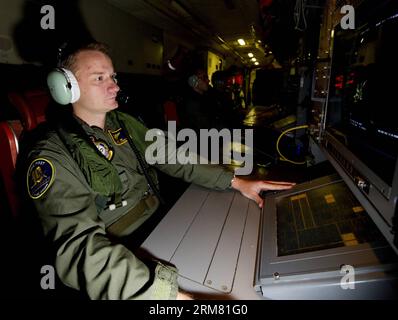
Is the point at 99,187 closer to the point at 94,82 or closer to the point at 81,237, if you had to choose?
the point at 81,237

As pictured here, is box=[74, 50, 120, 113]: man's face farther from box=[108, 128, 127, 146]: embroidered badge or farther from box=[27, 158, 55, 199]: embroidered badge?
box=[27, 158, 55, 199]: embroidered badge

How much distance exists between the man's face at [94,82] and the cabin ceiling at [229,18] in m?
1.43

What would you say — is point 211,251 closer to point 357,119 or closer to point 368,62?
point 357,119

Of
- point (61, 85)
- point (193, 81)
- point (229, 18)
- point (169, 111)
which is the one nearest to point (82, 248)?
point (61, 85)

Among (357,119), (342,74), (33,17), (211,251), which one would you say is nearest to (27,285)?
(211,251)

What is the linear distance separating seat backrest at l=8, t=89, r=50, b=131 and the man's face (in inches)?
7.8

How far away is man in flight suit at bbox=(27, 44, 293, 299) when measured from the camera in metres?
0.73

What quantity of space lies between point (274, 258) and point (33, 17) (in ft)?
10.2

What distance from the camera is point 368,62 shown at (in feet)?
2.81

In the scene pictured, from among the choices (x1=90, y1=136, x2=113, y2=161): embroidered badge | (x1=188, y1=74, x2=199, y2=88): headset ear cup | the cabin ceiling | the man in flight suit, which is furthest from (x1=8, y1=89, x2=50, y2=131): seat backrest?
(x1=188, y1=74, x2=199, y2=88): headset ear cup

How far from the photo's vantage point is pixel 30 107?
1.18 metres

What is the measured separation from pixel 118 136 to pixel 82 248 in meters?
0.87

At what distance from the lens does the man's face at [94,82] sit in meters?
1.32

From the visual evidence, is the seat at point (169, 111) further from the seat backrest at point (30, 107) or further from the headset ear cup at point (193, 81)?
the seat backrest at point (30, 107)
